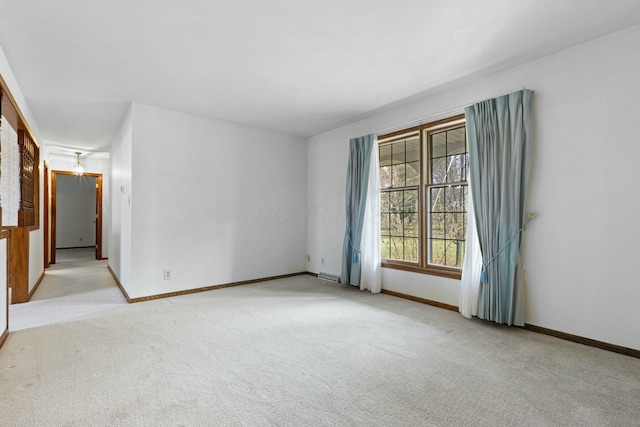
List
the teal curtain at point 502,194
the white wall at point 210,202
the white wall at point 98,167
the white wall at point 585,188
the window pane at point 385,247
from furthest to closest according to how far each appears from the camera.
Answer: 1. the white wall at point 98,167
2. the window pane at point 385,247
3. the white wall at point 210,202
4. the teal curtain at point 502,194
5. the white wall at point 585,188

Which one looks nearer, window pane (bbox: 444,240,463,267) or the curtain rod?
the curtain rod

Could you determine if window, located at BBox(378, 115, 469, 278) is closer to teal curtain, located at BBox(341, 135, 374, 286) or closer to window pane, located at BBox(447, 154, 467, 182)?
window pane, located at BBox(447, 154, 467, 182)

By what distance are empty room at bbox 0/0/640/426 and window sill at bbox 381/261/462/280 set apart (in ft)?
0.09

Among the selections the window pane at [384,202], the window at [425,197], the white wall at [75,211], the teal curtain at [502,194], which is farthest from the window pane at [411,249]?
the white wall at [75,211]

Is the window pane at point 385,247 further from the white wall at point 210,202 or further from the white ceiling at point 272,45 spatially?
the white ceiling at point 272,45

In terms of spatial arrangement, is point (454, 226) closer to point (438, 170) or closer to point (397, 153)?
point (438, 170)

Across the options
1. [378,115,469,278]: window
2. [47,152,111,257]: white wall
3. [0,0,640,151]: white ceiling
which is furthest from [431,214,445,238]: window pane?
[47,152,111,257]: white wall

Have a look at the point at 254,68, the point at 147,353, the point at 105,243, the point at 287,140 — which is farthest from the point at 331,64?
the point at 105,243

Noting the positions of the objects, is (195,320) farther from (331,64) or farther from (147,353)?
(331,64)

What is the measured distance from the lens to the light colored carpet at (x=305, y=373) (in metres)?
1.70

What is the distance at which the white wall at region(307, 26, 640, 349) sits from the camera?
2.44 meters

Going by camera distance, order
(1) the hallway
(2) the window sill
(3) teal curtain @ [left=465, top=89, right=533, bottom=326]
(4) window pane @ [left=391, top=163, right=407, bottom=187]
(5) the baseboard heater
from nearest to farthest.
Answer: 1. (3) teal curtain @ [left=465, top=89, right=533, bottom=326]
2. (1) the hallway
3. (2) the window sill
4. (4) window pane @ [left=391, top=163, right=407, bottom=187]
5. (5) the baseboard heater

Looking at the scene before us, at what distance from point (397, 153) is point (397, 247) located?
1.31 meters

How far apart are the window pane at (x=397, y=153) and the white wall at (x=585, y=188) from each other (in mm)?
1264
